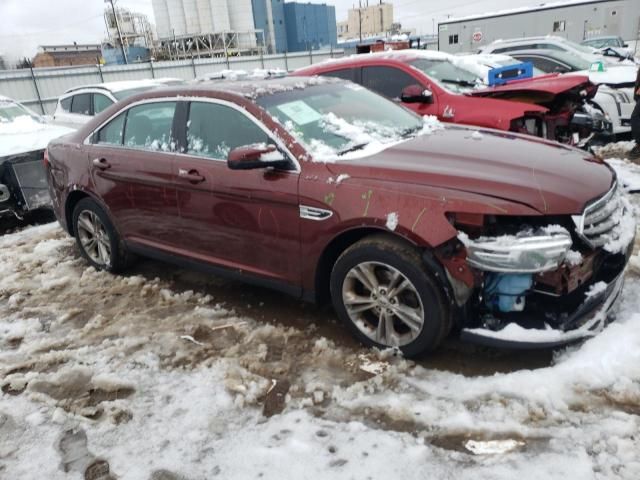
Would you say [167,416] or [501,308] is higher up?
[501,308]

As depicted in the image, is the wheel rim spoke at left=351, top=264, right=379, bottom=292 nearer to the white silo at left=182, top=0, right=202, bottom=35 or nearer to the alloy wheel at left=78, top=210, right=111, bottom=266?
the alloy wheel at left=78, top=210, right=111, bottom=266

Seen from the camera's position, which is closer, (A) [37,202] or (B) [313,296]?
(B) [313,296]

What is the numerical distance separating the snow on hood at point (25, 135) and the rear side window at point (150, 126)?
8.78 ft

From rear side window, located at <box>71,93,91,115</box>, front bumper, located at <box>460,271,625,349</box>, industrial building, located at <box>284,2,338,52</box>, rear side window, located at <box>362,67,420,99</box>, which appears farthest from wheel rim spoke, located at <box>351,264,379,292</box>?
industrial building, located at <box>284,2,338,52</box>

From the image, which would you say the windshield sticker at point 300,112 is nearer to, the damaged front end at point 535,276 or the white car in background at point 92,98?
the damaged front end at point 535,276

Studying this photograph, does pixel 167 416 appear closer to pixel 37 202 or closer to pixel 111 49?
pixel 37 202

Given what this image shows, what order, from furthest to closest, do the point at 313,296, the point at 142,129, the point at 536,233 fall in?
the point at 142,129 < the point at 313,296 < the point at 536,233

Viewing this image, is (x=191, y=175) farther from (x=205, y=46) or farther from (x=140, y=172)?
(x=205, y=46)

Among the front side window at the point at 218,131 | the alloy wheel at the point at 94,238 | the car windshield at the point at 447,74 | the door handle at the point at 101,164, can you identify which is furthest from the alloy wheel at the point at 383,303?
the car windshield at the point at 447,74

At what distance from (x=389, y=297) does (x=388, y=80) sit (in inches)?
167

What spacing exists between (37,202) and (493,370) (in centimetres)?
555

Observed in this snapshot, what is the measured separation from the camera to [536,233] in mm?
2664

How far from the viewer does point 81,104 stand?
9500mm

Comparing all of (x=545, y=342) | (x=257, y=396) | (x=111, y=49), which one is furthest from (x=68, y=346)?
(x=111, y=49)
